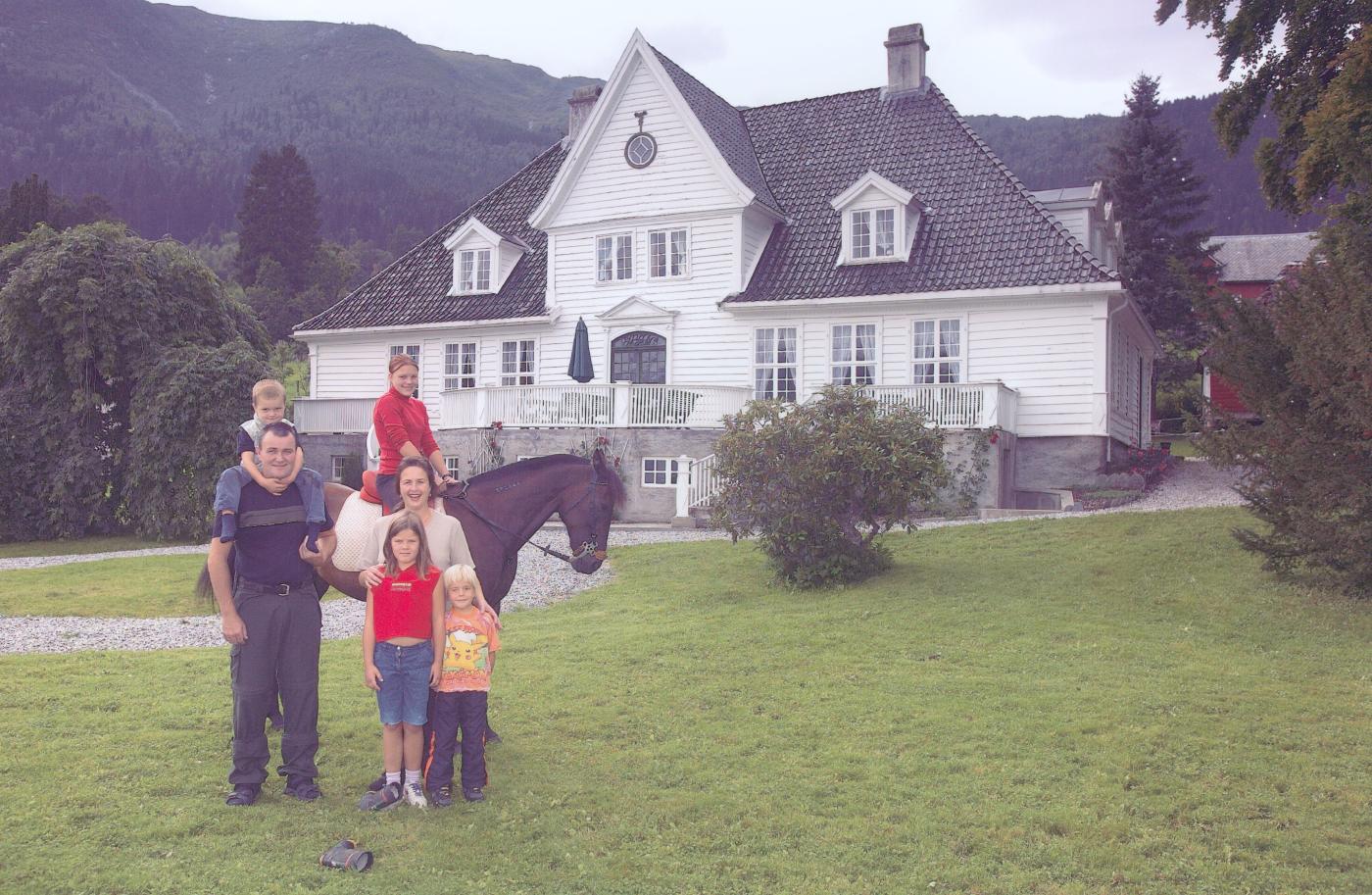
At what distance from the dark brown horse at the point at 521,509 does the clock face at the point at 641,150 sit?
67.7 feet

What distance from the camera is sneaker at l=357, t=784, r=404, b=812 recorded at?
6.97 m

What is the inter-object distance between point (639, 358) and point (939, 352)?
25.2 ft

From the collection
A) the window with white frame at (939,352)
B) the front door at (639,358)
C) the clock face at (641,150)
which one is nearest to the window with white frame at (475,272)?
the front door at (639,358)

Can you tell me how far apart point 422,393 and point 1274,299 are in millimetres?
23377

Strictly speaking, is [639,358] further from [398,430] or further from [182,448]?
[398,430]

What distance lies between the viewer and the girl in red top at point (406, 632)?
6.80m

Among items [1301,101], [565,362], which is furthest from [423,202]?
[1301,101]

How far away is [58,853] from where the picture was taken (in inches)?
246

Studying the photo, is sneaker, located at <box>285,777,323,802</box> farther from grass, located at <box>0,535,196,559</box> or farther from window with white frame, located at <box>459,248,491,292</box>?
window with white frame, located at <box>459,248,491,292</box>

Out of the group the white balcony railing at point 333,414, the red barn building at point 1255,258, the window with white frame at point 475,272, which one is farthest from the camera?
the red barn building at point 1255,258

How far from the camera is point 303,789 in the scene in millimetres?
7191

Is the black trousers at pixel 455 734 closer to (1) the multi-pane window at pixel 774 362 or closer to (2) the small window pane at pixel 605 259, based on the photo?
(1) the multi-pane window at pixel 774 362

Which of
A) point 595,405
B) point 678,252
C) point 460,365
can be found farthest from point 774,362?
point 460,365

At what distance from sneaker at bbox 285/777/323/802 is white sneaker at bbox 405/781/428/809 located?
2.12ft
